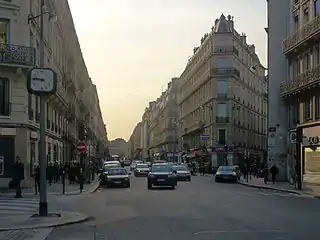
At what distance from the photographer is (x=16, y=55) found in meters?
35.2

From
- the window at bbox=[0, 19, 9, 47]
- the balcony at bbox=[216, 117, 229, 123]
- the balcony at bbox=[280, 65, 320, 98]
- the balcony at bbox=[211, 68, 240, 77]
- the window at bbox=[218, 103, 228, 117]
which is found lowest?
the balcony at bbox=[216, 117, 229, 123]

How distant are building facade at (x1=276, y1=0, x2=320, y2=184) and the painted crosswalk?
58.8 ft

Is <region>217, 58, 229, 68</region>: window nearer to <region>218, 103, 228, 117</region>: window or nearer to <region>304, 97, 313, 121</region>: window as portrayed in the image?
<region>218, 103, 228, 117</region>: window

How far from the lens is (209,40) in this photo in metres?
89.6

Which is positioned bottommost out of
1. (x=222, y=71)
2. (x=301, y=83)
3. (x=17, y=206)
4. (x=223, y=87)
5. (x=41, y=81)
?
(x=17, y=206)

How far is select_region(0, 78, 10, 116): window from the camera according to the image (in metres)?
35.1

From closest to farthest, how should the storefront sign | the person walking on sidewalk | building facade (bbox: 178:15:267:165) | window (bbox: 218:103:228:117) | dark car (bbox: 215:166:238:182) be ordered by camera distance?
the storefront sign < the person walking on sidewalk < dark car (bbox: 215:166:238:182) < building facade (bbox: 178:15:267:165) < window (bbox: 218:103:228:117)

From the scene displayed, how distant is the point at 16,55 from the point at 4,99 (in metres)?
2.68

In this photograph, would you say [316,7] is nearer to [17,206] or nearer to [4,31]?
[4,31]

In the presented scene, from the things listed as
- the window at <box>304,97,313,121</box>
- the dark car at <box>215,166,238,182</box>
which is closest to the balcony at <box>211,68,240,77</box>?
the dark car at <box>215,166,238,182</box>

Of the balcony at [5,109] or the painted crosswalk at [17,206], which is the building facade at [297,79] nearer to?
the balcony at [5,109]

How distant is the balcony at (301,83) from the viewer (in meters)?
38.4

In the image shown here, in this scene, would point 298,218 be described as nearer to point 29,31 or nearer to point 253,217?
point 253,217

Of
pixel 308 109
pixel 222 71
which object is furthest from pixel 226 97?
pixel 308 109
